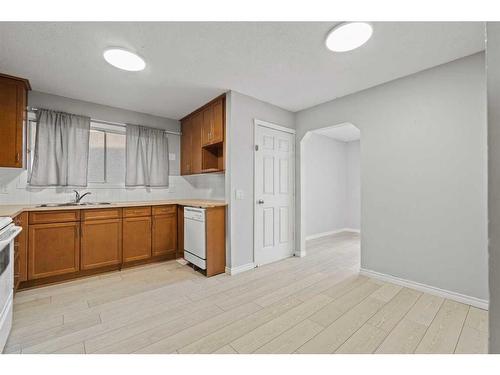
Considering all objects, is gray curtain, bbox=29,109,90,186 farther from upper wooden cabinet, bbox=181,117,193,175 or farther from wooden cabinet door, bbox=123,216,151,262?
upper wooden cabinet, bbox=181,117,193,175

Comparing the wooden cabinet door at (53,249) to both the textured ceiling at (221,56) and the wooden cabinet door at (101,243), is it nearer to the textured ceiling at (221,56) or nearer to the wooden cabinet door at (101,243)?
the wooden cabinet door at (101,243)

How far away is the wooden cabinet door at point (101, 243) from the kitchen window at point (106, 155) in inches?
33.8

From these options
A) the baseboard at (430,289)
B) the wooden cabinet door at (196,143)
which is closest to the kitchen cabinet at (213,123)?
the wooden cabinet door at (196,143)

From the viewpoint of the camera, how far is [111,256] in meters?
2.94

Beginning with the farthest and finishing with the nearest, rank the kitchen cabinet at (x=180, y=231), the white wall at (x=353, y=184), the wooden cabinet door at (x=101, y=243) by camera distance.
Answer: the white wall at (x=353, y=184)
the kitchen cabinet at (x=180, y=231)
the wooden cabinet door at (x=101, y=243)

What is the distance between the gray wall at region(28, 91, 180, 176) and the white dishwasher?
1379 millimetres

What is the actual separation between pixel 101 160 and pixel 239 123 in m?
2.25

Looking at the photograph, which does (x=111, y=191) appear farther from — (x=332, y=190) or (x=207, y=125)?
(x=332, y=190)

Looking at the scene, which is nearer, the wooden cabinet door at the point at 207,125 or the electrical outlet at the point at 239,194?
the electrical outlet at the point at 239,194

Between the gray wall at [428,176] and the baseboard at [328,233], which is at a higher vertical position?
the gray wall at [428,176]

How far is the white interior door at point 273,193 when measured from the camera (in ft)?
10.7

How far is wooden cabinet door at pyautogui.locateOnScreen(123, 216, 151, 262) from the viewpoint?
3059 millimetres

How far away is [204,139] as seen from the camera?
11.5 ft
